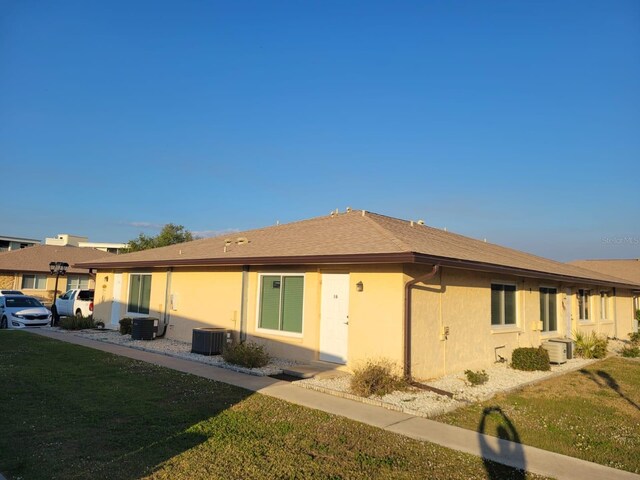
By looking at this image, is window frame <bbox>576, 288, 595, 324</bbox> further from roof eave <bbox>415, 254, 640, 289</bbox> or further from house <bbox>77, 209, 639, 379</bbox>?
roof eave <bbox>415, 254, 640, 289</bbox>

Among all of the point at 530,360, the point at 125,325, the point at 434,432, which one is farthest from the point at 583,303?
the point at 125,325

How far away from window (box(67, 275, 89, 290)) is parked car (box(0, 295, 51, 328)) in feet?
51.4

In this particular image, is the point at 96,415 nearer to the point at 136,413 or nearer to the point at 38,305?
the point at 136,413

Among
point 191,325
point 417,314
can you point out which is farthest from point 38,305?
point 417,314

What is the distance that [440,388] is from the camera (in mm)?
9797

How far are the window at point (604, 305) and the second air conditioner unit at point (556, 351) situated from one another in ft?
29.6

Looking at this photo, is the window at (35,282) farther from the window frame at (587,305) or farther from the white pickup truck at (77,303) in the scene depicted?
the window frame at (587,305)

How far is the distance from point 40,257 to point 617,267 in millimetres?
45709

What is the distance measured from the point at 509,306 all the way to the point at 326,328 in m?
5.90

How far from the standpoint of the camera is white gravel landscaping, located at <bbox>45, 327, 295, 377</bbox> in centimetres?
1129

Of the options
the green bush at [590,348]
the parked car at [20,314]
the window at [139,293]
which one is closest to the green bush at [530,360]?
the green bush at [590,348]

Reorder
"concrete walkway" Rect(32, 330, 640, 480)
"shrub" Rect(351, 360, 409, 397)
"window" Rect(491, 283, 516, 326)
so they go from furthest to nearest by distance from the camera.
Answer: "window" Rect(491, 283, 516, 326)
"shrub" Rect(351, 360, 409, 397)
"concrete walkway" Rect(32, 330, 640, 480)

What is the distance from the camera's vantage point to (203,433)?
21.1 feet

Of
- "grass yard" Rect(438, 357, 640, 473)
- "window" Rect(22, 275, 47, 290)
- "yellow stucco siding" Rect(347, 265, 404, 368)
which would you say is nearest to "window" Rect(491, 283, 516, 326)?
"grass yard" Rect(438, 357, 640, 473)
